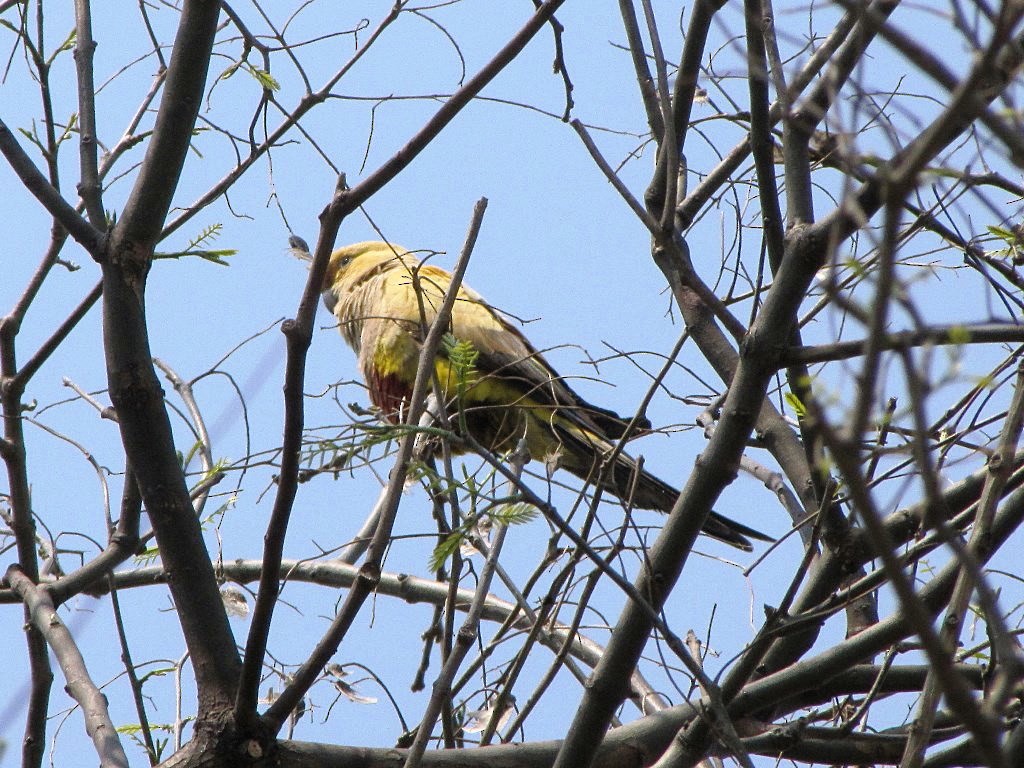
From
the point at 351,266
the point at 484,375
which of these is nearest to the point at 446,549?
the point at 484,375

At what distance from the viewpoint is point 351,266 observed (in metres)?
5.63

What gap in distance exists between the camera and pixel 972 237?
6.82ft

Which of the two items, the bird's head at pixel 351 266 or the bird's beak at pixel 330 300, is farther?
the bird's beak at pixel 330 300

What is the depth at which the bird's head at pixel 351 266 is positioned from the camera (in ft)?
17.9

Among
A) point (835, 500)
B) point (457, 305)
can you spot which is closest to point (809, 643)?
point (835, 500)

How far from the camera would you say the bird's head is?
544 cm

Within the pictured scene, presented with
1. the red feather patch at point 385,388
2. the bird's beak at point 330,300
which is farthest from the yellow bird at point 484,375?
the bird's beak at point 330,300

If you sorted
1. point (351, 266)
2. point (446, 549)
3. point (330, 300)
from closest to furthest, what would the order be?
point (446, 549)
point (351, 266)
point (330, 300)

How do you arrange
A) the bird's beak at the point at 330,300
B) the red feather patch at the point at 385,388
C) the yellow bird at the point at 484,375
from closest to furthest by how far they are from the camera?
the yellow bird at the point at 484,375 < the red feather patch at the point at 385,388 < the bird's beak at the point at 330,300

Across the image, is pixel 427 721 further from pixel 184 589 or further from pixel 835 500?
pixel 835 500

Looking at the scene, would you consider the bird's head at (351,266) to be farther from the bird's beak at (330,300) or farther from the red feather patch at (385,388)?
the red feather patch at (385,388)

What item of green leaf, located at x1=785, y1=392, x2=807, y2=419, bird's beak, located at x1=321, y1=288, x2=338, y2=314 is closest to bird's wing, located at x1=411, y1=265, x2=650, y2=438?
bird's beak, located at x1=321, y1=288, x2=338, y2=314

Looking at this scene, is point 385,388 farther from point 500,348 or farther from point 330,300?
point 330,300

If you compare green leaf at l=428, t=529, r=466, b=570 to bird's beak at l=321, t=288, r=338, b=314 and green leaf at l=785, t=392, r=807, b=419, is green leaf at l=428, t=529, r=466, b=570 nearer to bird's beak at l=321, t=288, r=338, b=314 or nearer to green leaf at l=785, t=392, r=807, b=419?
green leaf at l=785, t=392, r=807, b=419
